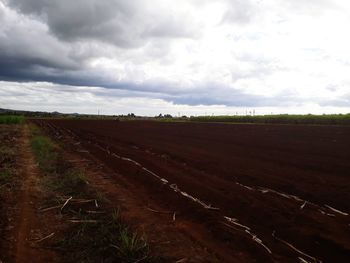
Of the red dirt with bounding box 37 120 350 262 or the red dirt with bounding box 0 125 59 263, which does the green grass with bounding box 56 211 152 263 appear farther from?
the red dirt with bounding box 37 120 350 262

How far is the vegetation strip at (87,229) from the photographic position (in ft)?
17.6

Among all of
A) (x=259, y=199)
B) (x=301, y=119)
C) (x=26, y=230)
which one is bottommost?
(x=26, y=230)

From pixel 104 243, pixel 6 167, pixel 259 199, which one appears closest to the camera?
pixel 104 243

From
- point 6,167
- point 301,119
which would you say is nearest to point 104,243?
point 6,167

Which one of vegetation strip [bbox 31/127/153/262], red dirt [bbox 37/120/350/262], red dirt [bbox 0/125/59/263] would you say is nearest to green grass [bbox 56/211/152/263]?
vegetation strip [bbox 31/127/153/262]

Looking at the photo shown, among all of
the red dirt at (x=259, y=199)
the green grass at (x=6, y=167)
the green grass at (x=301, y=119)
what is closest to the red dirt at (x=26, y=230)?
the green grass at (x=6, y=167)

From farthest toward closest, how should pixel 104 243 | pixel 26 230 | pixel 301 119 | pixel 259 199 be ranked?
pixel 301 119 < pixel 259 199 < pixel 26 230 < pixel 104 243

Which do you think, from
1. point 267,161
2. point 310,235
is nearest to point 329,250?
point 310,235

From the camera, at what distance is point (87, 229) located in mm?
6551

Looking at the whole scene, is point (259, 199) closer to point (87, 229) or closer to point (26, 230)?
point (87, 229)

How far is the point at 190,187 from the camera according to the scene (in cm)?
964

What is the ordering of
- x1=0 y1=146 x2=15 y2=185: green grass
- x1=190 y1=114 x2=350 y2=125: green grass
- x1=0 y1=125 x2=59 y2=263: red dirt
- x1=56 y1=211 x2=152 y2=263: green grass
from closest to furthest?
x1=56 y1=211 x2=152 y2=263: green grass → x1=0 y1=125 x2=59 y2=263: red dirt → x1=0 y1=146 x2=15 y2=185: green grass → x1=190 y1=114 x2=350 y2=125: green grass

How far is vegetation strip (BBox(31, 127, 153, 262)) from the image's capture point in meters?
5.36

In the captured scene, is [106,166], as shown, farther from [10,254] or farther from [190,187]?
[10,254]
